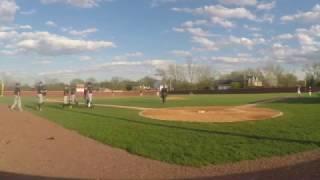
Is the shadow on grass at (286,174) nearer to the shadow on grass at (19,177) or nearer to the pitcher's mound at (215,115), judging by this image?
the shadow on grass at (19,177)

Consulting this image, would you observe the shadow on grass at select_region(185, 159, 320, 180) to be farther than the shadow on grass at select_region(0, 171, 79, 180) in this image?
No

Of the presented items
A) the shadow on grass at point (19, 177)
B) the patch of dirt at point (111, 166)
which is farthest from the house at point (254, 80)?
the shadow on grass at point (19, 177)

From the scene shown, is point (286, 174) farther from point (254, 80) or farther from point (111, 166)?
point (254, 80)

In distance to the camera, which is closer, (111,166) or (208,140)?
(111,166)

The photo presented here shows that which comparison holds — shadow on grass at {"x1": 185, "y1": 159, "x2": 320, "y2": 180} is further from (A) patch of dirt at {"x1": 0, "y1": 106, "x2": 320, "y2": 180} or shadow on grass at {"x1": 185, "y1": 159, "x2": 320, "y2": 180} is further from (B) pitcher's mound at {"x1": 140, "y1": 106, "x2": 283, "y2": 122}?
(B) pitcher's mound at {"x1": 140, "y1": 106, "x2": 283, "y2": 122}

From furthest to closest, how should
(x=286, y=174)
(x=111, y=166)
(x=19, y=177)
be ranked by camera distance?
(x=111, y=166), (x=19, y=177), (x=286, y=174)

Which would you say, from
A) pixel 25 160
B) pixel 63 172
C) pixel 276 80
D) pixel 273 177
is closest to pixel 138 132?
pixel 25 160

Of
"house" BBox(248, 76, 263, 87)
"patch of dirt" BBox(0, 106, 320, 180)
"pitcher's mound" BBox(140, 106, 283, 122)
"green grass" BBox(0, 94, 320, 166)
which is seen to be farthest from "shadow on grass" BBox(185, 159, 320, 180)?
"house" BBox(248, 76, 263, 87)

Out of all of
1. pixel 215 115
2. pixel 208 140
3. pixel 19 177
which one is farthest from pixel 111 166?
pixel 215 115

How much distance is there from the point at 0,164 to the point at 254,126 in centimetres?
963

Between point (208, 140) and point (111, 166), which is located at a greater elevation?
point (208, 140)

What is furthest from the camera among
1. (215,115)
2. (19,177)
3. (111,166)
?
(215,115)

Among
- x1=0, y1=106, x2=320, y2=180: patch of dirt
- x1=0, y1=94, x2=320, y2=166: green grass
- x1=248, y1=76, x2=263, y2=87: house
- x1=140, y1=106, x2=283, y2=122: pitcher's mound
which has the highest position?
x1=248, y1=76, x2=263, y2=87: house

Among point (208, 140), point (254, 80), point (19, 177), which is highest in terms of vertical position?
point (254, 80)
